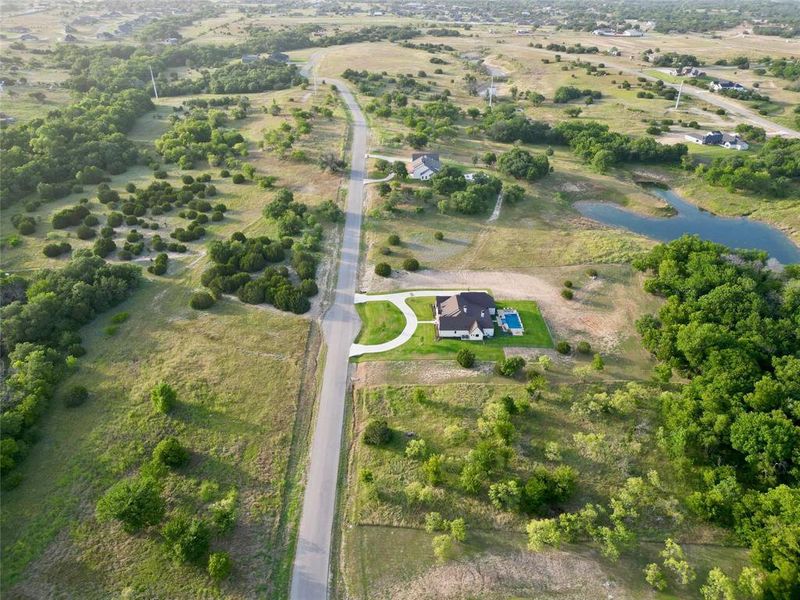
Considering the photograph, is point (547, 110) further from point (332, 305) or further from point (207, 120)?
point (332, 305)

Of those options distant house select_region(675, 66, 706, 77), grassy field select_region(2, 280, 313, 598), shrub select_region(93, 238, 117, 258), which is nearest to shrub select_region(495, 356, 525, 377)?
grassy field select_region(2, 280, 313, 598)

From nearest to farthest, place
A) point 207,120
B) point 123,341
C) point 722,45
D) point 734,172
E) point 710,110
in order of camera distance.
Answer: point 123,341 < point 734,172 < point 207,120 < point 710,110 < point 722,45

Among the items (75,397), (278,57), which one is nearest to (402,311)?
(75,397)

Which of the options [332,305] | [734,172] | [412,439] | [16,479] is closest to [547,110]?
[734,172]

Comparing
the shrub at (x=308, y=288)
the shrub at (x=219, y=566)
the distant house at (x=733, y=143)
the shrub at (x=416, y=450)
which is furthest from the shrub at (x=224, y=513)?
the distant house at (x=733, y=143)

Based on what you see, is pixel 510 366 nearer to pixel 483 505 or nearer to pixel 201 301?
pixel 483 505

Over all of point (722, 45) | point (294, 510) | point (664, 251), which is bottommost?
point (294, 510)

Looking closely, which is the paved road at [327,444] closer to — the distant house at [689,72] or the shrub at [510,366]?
the shrub at [510,366]
